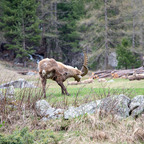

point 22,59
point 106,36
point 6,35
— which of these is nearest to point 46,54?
point 22,59

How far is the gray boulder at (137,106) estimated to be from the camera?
7.44 m

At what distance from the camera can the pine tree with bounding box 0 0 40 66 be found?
33916 mm

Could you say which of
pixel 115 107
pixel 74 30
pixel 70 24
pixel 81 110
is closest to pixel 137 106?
pixel 115 107

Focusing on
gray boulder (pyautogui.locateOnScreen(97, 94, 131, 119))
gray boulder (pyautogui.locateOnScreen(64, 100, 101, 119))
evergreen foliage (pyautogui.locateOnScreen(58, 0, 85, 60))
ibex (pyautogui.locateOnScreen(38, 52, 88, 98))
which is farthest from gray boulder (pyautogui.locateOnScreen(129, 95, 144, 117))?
evergreen foliage (pyautogui.locateOnScreen(58, 0, 85, 60))

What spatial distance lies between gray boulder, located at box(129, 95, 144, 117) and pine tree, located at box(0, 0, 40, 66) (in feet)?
89.3

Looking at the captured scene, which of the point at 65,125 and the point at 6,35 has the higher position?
the point at 6,35

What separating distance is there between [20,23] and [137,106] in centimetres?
2941

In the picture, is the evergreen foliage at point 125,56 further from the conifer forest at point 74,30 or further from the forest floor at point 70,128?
the forest floor at point 70,128

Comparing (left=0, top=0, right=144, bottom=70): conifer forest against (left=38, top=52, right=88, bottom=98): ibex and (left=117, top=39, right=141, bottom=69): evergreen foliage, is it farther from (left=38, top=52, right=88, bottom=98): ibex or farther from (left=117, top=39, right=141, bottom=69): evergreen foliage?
(left=38, top=52, right=88, bottom=98): ibex

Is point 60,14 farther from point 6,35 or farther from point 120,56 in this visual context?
point 120,56

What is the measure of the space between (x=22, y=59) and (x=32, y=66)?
7.99 ft

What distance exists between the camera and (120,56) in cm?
2817

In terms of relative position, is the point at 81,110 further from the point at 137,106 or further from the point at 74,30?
the point at 74,30

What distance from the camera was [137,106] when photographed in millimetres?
7734
